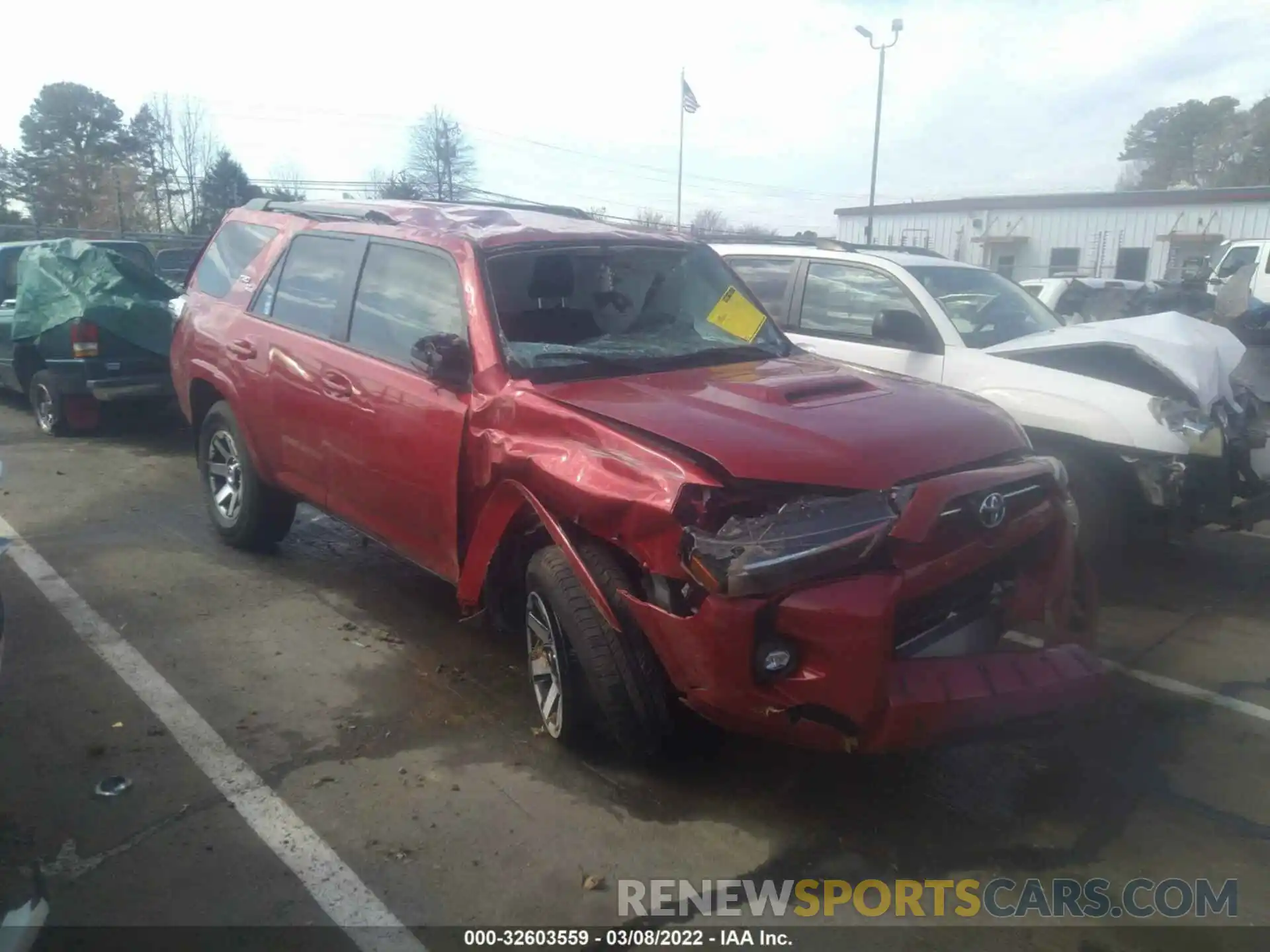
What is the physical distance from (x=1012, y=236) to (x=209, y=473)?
29.5 m

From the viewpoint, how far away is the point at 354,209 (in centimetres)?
521

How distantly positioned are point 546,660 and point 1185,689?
2787mm

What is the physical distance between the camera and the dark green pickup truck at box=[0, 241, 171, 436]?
341 inches

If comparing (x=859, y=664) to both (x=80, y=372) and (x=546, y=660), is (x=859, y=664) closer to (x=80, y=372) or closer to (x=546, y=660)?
Result: (x=546, y=660)

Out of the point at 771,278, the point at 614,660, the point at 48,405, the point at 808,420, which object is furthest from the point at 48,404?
the point at 808,420

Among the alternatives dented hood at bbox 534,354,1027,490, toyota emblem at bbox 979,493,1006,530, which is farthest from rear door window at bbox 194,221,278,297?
toyota emblem at bbox 979,493,1006,530

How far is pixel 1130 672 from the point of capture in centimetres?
448

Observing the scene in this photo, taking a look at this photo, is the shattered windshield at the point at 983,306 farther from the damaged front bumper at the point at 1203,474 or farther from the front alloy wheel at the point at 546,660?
the front alloy wheel at the point at 546,660

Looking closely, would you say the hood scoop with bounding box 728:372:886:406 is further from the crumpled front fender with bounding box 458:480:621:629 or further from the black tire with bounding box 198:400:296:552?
the black tire with bounding box 198:400:296:552

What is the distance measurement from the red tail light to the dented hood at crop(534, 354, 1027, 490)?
6638 millimetres

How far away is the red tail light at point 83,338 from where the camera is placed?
8.60 metres

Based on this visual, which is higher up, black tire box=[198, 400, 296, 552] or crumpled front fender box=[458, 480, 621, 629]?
crumpled front fender box=[458, 480, 621, 629]

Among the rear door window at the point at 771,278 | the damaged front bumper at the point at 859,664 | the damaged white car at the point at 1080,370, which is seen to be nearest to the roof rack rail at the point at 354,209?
the rear door window at the point at 771,278

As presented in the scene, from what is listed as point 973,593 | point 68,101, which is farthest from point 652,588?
point 68,101
